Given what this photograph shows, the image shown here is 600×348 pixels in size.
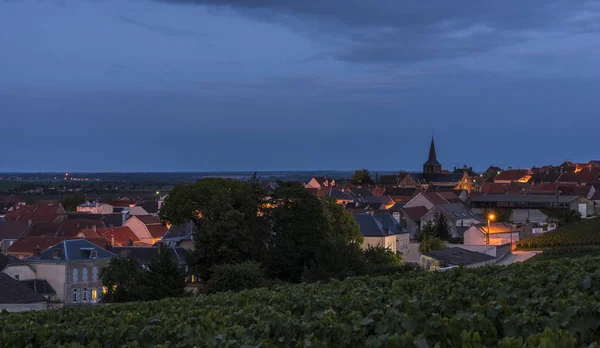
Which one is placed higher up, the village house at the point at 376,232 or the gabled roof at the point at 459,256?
the village house at the point at 376,232

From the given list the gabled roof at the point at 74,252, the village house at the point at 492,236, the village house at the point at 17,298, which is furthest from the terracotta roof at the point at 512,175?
the village house at the point at 17,298

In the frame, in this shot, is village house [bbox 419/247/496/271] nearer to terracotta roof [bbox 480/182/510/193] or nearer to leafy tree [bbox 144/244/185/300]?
leafy tree [bbox 144/244/185/300]

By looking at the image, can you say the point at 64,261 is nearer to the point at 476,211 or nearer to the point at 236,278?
the point at 236,278

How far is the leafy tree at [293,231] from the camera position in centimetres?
4819

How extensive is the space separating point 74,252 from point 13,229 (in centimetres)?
3352

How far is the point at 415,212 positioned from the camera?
9112 cm

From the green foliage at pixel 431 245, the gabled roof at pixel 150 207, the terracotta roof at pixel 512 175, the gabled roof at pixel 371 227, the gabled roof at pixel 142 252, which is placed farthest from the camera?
the terracotta roof at pixel 512 175

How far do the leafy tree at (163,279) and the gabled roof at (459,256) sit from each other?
21.4m

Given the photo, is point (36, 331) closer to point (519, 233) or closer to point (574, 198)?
point (519, 233)

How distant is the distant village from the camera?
5069 cm

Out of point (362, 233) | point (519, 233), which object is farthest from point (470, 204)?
point (362, 233)

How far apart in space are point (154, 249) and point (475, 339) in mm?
51770

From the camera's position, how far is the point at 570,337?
8.38 metres

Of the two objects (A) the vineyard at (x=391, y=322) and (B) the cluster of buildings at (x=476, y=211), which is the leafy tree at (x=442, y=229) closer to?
(B) the cluster of buildings at (x=476, y=211)
